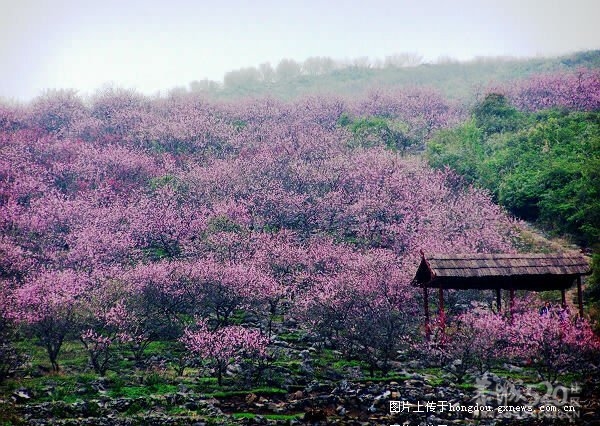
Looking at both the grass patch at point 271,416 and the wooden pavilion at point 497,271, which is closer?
the grass patch at point 271,416

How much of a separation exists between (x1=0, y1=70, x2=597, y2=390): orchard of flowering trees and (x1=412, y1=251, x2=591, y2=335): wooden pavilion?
8.55 ft

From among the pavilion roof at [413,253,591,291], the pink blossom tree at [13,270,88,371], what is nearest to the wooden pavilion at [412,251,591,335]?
the pavilion roof at [413,253,591,291]

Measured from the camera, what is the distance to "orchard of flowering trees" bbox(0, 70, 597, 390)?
3750cm

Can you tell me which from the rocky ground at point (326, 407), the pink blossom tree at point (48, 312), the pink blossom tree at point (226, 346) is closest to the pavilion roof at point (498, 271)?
the rocky ground at point (326, 407)

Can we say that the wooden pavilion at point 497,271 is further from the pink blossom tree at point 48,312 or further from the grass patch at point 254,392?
the pink blossom tree at point 48,312

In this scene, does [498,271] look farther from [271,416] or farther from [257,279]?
[257,279]

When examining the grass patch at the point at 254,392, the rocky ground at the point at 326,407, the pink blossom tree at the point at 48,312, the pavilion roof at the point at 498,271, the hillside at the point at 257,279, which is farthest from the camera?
the pink blossom tree at the point at 48,312

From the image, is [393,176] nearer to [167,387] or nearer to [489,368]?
[489,368]

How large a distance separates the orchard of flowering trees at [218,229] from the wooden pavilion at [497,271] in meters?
2.61

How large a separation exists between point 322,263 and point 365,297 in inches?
330

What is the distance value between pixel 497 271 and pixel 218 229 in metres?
23.2

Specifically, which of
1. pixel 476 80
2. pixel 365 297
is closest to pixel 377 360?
pixel 365 297

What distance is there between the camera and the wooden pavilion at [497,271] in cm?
3447

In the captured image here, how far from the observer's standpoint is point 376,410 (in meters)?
28.1
